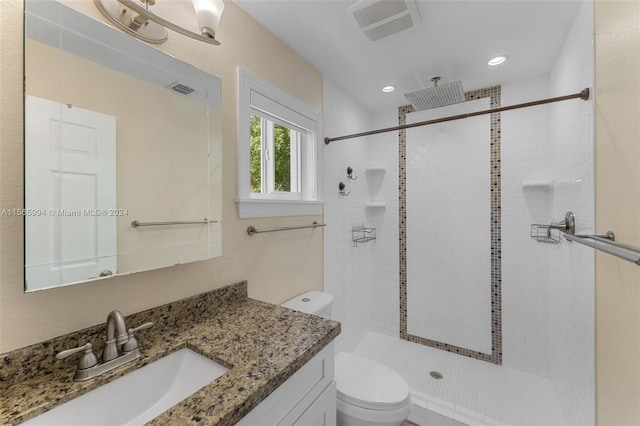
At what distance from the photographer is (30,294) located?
77cm

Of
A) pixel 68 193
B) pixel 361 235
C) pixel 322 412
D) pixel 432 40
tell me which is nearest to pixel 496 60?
pixel 432 40

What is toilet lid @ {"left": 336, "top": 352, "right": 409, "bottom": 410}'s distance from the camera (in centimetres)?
133

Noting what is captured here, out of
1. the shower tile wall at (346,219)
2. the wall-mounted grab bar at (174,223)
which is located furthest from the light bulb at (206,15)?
the shower tile wall at (346,219)

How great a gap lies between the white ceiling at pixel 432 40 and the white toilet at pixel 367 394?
5.49ft

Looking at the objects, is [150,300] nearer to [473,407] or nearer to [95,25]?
[95,25]

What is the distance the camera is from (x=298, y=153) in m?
2.00

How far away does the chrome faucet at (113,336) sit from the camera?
815mm

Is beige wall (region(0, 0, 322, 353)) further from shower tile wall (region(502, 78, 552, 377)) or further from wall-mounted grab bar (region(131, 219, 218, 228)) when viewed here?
shower tile wall (region(502, 78, 552, 377))

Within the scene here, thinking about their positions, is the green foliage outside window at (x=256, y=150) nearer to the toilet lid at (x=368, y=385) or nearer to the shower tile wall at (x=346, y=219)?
the shower tile wall at (x=346, y=219)

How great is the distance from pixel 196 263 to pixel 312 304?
0.79 m

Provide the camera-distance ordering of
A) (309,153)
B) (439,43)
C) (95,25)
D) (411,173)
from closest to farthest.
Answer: (95,25)
(439,43)
(309,153)
(411,173)

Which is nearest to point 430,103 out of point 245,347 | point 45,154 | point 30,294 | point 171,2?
point 171,2

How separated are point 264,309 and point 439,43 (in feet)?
6.27

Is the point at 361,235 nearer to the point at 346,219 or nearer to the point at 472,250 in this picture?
the point at 346,219
